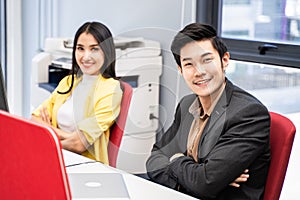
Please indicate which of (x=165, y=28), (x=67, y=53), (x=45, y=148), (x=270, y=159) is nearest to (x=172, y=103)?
(x=165, y=28)

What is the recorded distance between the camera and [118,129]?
2355 mm

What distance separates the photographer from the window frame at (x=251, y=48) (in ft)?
9.07

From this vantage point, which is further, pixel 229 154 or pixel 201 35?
pixel 201 35

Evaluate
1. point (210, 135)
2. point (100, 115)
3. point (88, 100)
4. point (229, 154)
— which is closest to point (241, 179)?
point (229, 154)

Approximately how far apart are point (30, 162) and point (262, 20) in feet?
7.34

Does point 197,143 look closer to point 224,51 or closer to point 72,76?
point 224,51

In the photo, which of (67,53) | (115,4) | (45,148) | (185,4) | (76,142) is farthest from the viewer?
(115,4)

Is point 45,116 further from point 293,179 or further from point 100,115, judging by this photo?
point 293,179

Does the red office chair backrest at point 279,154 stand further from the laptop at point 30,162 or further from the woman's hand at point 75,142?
the woman's hand at point 75,142

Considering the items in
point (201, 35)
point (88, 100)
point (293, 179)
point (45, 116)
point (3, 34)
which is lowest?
point (293, 179)

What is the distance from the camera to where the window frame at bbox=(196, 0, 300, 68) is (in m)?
2.76

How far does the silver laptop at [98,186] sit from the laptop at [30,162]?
54cm

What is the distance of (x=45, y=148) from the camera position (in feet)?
3.17

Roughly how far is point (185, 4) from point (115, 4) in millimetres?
643
